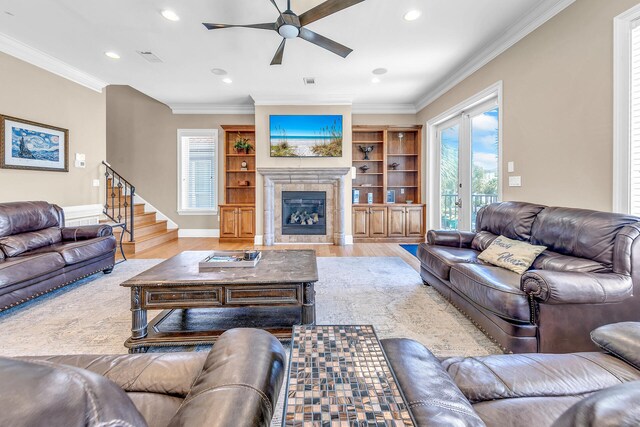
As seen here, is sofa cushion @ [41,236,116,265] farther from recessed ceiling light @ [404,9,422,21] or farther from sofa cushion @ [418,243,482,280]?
recessed ceiling light @ [404,9,422,21]

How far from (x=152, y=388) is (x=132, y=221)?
4.85 meters

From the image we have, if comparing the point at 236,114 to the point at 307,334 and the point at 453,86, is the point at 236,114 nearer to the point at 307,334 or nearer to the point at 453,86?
the point at 453,86

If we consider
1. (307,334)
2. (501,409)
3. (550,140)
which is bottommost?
(501,409)

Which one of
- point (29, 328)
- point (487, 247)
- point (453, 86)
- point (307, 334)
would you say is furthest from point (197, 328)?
point (453, 86)

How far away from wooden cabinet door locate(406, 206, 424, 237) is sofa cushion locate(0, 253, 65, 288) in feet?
18.5

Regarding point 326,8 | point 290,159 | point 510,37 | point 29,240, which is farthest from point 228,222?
point 510,37

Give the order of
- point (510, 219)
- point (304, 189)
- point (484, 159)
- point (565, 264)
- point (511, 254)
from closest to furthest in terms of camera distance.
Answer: point (565, 264)
point (511, 254)
point (510, 219)
point (484, 159)
point (304, 189)

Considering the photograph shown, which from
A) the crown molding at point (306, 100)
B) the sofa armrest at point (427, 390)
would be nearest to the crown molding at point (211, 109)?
the crown molding at point (306, 100)

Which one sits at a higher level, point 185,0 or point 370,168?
point 185,0

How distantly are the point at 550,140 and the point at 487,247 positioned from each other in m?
1.31

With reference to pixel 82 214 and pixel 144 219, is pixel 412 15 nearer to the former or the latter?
pixel 82 214

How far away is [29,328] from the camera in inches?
91.7

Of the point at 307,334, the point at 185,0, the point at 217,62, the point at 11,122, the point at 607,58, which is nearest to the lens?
the point at 307,334

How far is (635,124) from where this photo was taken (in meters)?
2.26
